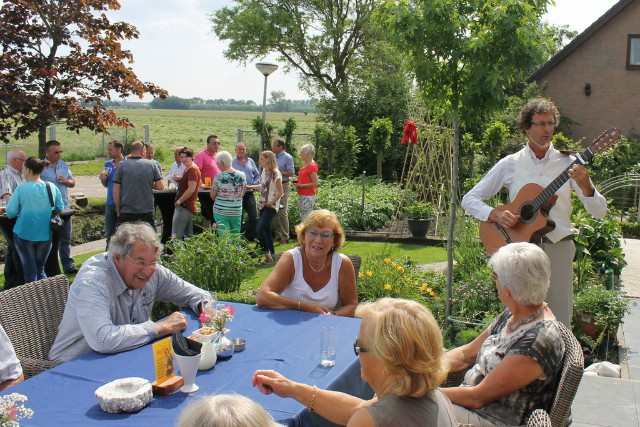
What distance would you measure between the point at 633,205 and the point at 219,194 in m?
10.4

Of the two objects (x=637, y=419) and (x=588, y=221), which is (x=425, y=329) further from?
(x=588, y=221)

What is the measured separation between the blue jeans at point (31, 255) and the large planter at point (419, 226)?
5742 millimetres

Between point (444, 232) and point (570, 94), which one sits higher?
point (570, 94)

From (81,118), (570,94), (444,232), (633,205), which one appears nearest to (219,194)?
(81,118)

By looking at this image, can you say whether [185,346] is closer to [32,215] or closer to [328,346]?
[328,346]

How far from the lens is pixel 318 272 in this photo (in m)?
4.20

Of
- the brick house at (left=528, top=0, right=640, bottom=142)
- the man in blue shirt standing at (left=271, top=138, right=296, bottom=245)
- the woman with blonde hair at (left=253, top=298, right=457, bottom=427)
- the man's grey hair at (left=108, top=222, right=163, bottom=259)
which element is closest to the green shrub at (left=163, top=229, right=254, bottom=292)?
the man's grey hair at (left=108, top=222, right=163, bottom=259)

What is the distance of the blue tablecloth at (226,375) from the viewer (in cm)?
235

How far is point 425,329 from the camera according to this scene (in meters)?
2.08

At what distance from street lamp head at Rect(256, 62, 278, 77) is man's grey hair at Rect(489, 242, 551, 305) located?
9.83 meters

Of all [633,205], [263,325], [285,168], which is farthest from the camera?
[633,205]

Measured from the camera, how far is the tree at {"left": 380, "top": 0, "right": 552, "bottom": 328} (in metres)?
4.50

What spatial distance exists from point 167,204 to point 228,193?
1.63 meters

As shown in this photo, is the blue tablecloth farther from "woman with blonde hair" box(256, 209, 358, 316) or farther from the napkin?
"woman with blonde hair" box(256, 209, 358, 316)
